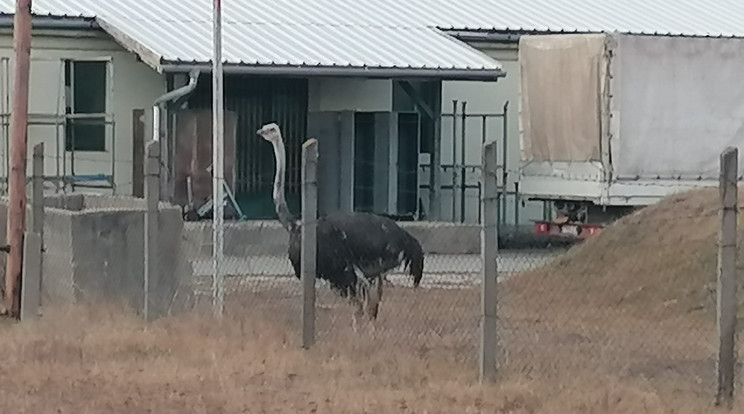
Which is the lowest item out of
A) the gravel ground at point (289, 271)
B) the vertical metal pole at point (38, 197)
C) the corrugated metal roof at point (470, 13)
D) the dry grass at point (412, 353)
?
the dry grass at point (412, 353)

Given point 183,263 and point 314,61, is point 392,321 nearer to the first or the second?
point 183,263

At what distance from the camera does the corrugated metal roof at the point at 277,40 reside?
2452 centimetres

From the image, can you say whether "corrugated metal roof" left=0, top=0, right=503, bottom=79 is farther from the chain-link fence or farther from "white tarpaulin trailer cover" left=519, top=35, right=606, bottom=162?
the chain-link fence

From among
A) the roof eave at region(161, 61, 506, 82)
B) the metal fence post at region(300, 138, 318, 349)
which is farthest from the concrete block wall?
the roof eave at region(161, 61, 506, 82)

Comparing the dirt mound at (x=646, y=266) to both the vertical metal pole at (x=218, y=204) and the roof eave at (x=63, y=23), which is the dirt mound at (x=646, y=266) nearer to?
the vertical metal pole at (x=218, y=204)

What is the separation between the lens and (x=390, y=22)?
28.5 metres

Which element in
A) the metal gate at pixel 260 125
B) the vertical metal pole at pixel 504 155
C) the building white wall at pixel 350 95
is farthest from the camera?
the building white wall at pixel 350 95

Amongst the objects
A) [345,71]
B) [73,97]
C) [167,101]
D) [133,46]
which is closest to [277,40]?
[345,71]

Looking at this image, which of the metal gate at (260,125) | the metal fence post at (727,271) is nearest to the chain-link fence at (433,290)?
the metal fence post at (727,271)

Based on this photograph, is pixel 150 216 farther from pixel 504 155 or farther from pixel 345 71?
pixel 504 155

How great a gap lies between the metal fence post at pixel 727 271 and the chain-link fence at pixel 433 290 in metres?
0.69

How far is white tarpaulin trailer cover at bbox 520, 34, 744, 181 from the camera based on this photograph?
22.7 metres

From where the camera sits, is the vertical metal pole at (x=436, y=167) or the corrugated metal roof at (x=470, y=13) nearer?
the corrugated metal roof at (x=470, y=13)

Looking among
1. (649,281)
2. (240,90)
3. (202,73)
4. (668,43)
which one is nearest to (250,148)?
(240,90)
